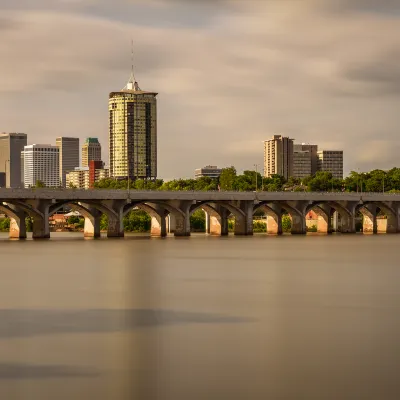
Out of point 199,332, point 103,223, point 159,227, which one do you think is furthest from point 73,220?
point 199,332

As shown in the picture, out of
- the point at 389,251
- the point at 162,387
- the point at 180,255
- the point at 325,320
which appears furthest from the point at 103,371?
the point at 389,251

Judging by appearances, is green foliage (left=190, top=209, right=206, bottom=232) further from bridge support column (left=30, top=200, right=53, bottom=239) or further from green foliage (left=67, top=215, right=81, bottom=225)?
bridge support column (left=30, top=200, right=53, bottom=239)

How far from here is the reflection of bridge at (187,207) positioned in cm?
9506

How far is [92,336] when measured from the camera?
29.4 m

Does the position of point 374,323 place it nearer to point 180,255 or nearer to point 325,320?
point 325,320

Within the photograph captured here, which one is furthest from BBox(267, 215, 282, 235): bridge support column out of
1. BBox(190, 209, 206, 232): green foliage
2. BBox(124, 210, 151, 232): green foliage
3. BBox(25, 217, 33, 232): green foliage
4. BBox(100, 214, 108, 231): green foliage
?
BBox(25, 217, 33, 232): green foliage

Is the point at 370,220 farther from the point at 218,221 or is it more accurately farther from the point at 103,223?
the point at 103,223

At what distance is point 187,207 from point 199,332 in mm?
77032

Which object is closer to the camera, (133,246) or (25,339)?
(25,339)

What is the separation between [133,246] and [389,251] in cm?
2243

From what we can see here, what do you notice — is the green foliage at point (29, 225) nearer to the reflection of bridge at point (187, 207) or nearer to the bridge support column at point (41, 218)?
the reflection of bridge at point (187, 207)

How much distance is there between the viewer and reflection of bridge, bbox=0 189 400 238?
95.1m

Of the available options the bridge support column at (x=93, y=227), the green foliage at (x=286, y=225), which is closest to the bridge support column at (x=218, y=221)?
the green foliage at (x=286, y=225)

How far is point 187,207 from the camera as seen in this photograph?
10719 centimetres
